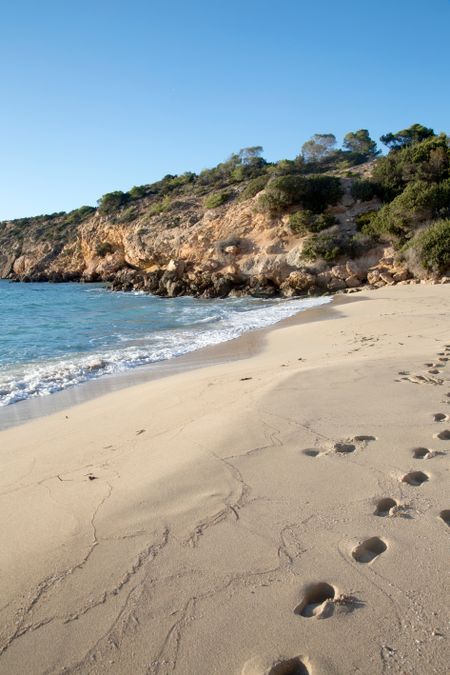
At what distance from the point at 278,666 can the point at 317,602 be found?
0.35m

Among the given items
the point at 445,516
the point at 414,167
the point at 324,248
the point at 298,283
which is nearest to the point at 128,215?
the point at 324,248

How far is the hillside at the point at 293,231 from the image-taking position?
846 inches

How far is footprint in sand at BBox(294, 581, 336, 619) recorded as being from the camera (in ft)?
6.04

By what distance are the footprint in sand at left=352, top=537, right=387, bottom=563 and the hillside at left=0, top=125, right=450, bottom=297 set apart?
1853 cm

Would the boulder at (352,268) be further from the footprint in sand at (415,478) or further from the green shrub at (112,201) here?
the green shrub at (112,201)

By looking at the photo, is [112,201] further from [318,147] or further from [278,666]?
[278,666]

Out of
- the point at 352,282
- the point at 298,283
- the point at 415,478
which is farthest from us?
the point at 298,283

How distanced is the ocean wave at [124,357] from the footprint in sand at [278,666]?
225 inches

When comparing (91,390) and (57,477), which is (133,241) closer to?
(91,390)

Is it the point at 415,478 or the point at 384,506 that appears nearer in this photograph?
the point at 384,506

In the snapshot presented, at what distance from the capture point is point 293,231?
25.3 m

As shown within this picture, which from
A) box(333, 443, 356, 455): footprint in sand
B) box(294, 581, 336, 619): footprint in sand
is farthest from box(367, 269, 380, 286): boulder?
box(294, 581, 336, 619): footprint in sand

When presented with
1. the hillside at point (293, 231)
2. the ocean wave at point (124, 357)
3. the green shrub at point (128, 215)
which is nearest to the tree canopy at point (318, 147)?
the hillside at point (293, 231)

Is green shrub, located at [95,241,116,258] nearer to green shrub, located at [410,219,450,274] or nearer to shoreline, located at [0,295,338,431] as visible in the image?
green shrub, located at [410,219,450,274]
